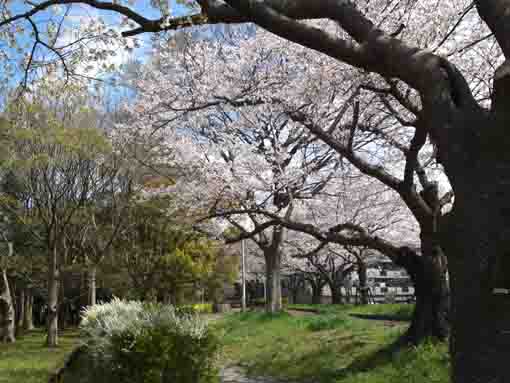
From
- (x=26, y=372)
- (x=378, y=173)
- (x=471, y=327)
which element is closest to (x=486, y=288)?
(x=471, y=327)

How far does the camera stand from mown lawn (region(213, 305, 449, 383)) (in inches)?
338

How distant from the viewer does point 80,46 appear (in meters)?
7.37

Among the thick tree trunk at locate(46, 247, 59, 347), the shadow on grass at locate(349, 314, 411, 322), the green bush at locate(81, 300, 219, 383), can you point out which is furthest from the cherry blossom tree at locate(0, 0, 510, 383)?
the thick tree trunk at locate(46, 247, 59, 347)

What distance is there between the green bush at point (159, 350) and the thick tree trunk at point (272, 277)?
14.5 m

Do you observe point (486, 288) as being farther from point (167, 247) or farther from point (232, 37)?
point (167, 247)

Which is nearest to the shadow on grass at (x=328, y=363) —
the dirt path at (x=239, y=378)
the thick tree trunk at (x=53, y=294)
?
the dirt path at (x=239, y=378)

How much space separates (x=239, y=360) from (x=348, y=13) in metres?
10.3

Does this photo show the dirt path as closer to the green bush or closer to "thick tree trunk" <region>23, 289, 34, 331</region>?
the green bush

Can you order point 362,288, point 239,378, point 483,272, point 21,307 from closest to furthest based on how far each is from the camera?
point 483,272 < point 239,378 < point 362,288 < point 21,307

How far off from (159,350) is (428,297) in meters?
5.69

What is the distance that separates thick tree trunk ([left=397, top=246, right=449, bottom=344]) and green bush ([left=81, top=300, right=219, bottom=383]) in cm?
472

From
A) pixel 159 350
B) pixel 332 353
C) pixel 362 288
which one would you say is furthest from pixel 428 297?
pixel 362 288

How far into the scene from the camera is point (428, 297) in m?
9.59

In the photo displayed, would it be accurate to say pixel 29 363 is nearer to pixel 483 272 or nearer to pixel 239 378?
pixel 239 378
